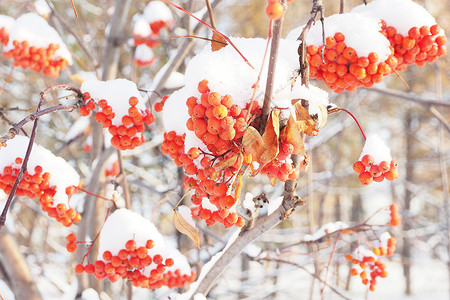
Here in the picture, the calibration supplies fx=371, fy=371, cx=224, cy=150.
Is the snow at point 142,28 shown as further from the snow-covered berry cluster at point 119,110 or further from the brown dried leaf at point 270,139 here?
the brown dried leaf at point 270,139

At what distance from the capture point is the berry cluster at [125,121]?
138 centimetres

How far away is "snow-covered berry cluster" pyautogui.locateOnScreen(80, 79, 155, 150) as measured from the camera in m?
1.39

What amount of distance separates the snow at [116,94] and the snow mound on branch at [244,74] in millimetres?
558

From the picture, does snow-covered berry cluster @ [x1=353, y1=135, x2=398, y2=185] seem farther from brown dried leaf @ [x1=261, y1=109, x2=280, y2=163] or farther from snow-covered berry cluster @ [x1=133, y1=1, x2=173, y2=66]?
snow-covered berry cluster @ [x1=133, y1=1, x2=173, y2=66]

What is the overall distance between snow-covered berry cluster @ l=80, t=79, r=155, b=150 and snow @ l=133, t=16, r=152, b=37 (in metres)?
2.00

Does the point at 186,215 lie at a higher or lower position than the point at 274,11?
lower

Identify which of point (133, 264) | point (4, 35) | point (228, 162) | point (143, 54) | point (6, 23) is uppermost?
point (143, 54)

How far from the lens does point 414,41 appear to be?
131cm

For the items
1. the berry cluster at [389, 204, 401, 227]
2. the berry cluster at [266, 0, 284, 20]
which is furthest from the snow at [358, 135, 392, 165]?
the berry cluster at [389, 204, 401, 227]

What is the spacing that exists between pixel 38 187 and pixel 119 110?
0.45 m

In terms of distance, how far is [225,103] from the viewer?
81 cm

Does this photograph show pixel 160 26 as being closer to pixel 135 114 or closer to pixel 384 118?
pixel 135 114

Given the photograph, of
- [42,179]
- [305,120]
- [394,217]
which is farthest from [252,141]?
[394,217]

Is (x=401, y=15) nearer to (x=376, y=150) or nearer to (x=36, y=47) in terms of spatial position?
(x=376, y=150)
